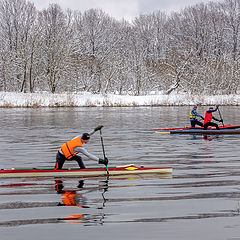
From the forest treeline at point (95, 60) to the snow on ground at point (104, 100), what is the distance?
9.78ft

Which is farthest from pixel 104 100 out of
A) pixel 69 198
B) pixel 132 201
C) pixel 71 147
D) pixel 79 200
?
pixel 132 201

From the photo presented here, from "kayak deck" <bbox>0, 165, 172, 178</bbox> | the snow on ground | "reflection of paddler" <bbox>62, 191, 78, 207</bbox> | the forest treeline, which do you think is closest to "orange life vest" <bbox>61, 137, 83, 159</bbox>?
"kayak deck" <bbox>0, 165, 172, 178</bbox>

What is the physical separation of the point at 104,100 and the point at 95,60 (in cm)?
1217

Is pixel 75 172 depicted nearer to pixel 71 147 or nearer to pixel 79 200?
pixel 71 147

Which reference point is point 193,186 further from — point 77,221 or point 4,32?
point 4,32

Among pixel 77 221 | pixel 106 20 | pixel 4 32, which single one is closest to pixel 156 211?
pixel 77 221

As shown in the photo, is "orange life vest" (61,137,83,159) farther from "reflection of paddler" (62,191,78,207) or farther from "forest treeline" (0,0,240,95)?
"forest treeline" (0,0,240,95)

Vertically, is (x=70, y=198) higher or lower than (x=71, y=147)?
lower

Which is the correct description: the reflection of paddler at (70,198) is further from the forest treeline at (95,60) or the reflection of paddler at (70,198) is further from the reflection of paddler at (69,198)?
→ the forest treeline at (95,60)

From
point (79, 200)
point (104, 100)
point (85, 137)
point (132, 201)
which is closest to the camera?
point (132, 201)

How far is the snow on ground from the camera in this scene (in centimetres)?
4656

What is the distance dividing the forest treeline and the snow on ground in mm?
2981

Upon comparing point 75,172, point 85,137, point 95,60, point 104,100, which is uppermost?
point 95,60

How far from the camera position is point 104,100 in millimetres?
48281
